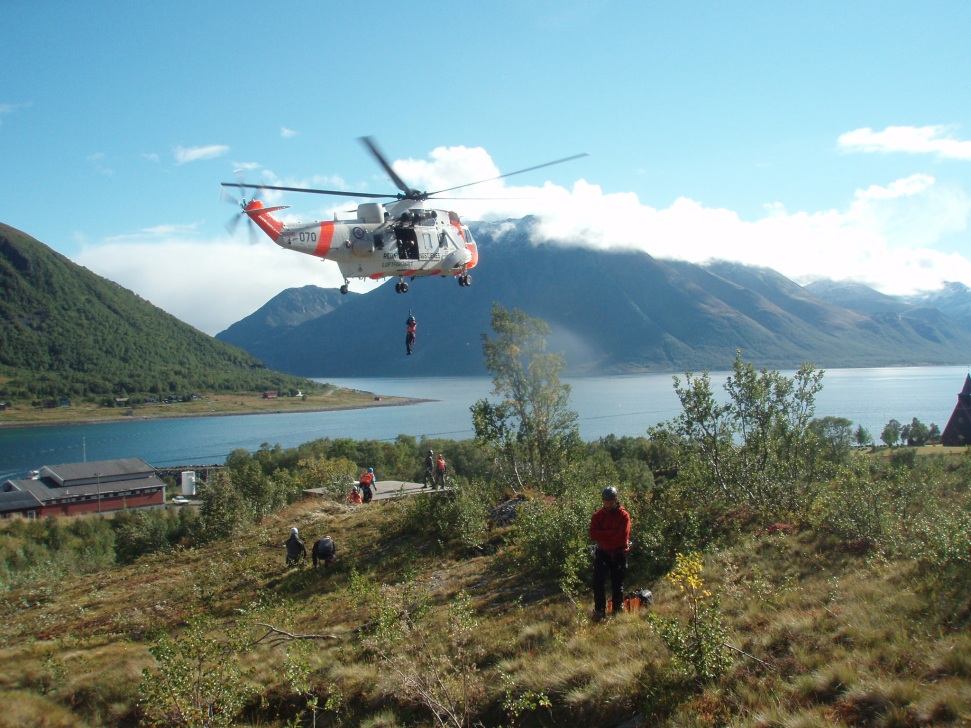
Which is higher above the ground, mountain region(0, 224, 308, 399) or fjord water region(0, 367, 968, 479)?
mountain region(0, 224, 308, 399)

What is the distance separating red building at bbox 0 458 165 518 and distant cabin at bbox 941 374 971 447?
8617 centimetres

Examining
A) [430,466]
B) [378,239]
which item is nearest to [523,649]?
[378,239]

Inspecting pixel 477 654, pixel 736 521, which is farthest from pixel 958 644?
pixel 736 521

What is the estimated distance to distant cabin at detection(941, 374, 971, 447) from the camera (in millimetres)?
63125

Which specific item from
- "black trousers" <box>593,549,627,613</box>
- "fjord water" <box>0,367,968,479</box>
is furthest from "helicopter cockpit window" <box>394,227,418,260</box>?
"fjord water" <box>0,367,968,479</box>

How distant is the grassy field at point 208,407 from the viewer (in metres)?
128

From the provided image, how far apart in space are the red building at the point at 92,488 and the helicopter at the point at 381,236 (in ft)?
211

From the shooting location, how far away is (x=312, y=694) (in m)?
8.16

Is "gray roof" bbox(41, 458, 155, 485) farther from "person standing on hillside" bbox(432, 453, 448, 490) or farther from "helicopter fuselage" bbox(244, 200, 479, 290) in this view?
"helicopter fuselage" bbox(244, 200, 479, 290)

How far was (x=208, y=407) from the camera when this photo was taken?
5851 inches

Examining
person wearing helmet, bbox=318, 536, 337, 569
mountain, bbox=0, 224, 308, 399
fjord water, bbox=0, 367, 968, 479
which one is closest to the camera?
person wearing helmet, bbox=318, 536, 337, 569

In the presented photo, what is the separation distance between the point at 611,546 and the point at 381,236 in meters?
12.2

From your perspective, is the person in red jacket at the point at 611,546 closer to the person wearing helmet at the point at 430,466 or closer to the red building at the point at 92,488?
the person wearing helmet at the point at 430,466

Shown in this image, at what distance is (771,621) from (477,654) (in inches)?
142
